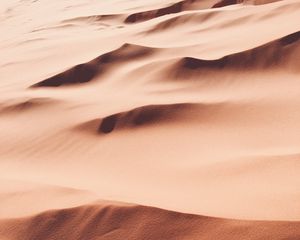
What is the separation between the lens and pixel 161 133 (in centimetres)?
184

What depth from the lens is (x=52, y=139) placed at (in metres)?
1.94

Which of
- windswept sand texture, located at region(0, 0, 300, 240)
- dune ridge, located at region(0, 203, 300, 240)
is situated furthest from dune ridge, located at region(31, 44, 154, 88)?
dune ridge, located at region(0, 203, 300, 240)

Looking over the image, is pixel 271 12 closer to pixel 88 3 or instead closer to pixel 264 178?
pixel 264 178

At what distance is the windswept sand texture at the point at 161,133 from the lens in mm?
1199

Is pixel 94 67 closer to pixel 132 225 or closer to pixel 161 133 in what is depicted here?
pixel 161 133

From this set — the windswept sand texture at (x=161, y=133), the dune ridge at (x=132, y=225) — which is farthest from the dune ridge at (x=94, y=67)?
the dune ridge at (x=132, y=225)

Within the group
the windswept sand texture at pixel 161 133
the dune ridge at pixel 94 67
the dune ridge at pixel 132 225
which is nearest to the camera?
the dune ridge at pixel 132 225

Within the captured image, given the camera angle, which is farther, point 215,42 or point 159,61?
point 215,42

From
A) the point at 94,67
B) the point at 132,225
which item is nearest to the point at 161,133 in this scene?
the point at 132,225

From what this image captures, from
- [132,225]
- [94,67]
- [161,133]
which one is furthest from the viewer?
[94,67]

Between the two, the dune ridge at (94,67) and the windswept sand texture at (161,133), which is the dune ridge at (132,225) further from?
the dune ridge at (94,67)

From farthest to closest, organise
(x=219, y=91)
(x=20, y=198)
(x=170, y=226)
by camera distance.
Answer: (x=219, y=91) < (x=20, y=198) < (x=170, y=226)

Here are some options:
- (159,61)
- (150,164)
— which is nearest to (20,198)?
(150,164)

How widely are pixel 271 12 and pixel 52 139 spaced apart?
70.8 inches
